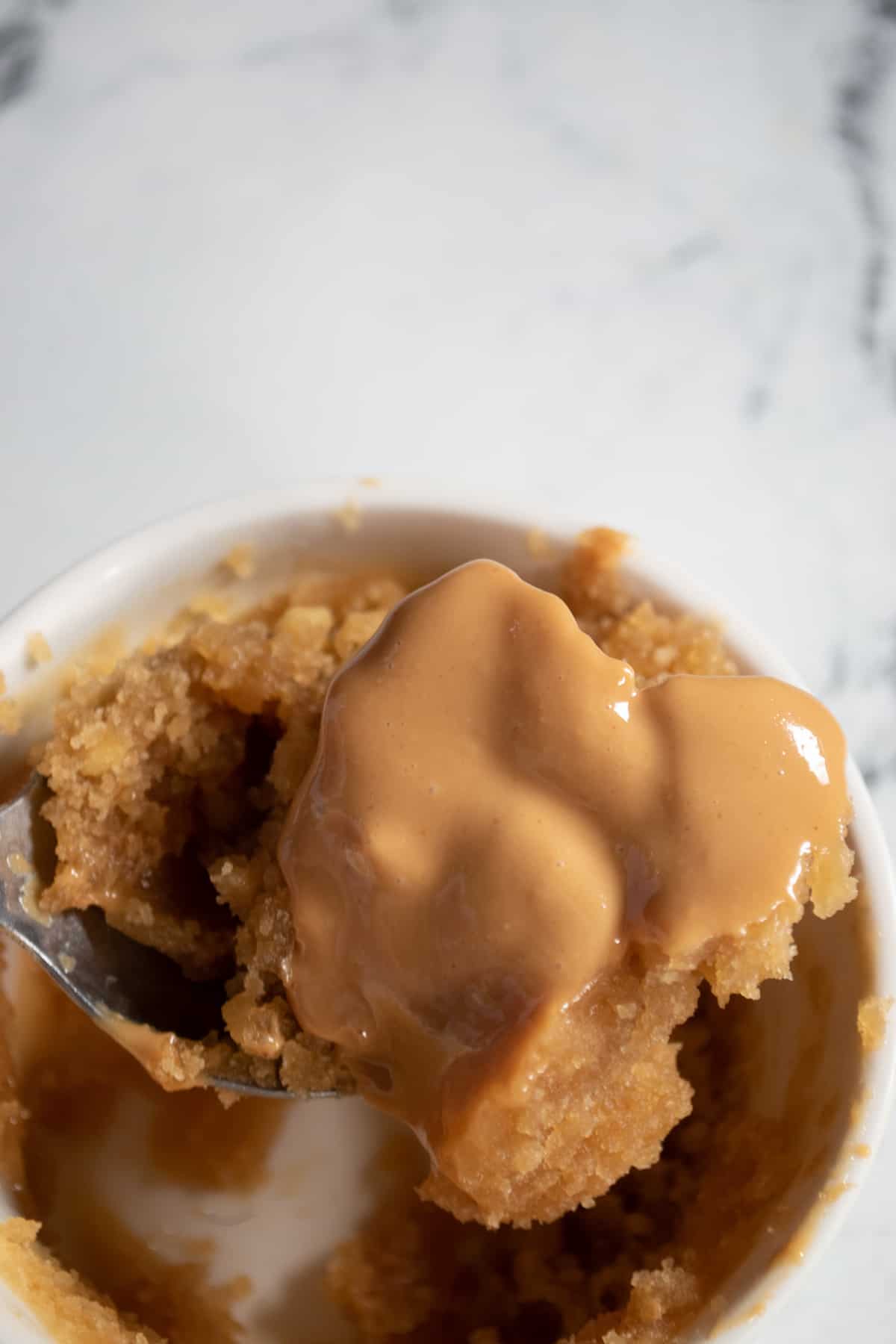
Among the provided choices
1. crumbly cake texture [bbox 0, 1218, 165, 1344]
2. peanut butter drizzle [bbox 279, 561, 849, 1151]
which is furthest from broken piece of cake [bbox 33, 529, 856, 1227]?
crumbly cake texture [bbox 0, 1218, 165, 1344]

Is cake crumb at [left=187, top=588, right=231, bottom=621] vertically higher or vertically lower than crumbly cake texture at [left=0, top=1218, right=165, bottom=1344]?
higher

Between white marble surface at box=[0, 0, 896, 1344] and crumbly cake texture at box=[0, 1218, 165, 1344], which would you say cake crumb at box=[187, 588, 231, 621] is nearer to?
white marble surface at box=[0, 0, 896, 1344]

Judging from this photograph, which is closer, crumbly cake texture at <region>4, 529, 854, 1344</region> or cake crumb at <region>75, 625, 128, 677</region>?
crumbly cake texture at <region>4, 529, 854, 1344</region>

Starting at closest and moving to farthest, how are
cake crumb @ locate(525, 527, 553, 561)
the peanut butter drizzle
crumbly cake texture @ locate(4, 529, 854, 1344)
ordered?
the peanut butter drizzle → crumbly cake texture @ locate(4, 529, 854, 1344) → cake crumb @ locate(525, 527, 553, 561)

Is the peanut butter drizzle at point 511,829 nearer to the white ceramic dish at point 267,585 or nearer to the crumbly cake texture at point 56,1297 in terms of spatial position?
the white ceramic dish at point 267,585

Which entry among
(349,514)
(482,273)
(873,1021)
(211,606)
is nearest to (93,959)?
(211,606)

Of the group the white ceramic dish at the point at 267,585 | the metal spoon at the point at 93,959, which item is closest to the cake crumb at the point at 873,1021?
the white ceramic dish at the point at 267,585

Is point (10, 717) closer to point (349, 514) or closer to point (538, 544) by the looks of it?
point (349, 514)
